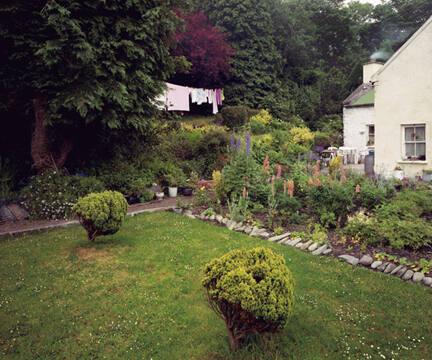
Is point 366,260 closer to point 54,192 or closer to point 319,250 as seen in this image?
point 319,250

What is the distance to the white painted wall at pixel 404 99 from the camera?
9.83 metres

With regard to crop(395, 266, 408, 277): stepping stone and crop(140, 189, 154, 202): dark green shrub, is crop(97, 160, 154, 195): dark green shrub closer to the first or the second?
crop(140, 189, 154, 202): dark green shrub

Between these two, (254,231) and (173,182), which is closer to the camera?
(254,231)

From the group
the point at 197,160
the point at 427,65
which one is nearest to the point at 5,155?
the point at 197,160

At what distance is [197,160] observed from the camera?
1225cm

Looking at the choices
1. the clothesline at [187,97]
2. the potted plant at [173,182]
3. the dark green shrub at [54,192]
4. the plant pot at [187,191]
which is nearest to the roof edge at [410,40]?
the plant pot at [187,191]

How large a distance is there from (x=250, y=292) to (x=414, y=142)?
407 inches

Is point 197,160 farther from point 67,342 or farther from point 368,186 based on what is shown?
point 67,342

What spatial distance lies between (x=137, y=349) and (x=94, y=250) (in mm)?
2818

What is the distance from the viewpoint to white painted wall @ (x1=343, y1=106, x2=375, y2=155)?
1878 cm

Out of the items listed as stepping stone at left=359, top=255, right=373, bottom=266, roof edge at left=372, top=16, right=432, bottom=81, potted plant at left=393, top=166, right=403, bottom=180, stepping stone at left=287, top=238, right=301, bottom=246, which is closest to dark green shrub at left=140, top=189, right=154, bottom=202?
stepping stone at left=287, top=238, right=301, bottom=246

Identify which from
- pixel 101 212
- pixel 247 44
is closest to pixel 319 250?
pixel 101 212

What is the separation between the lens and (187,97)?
18641mm

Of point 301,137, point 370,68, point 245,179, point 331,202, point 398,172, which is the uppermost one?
point 370,68
